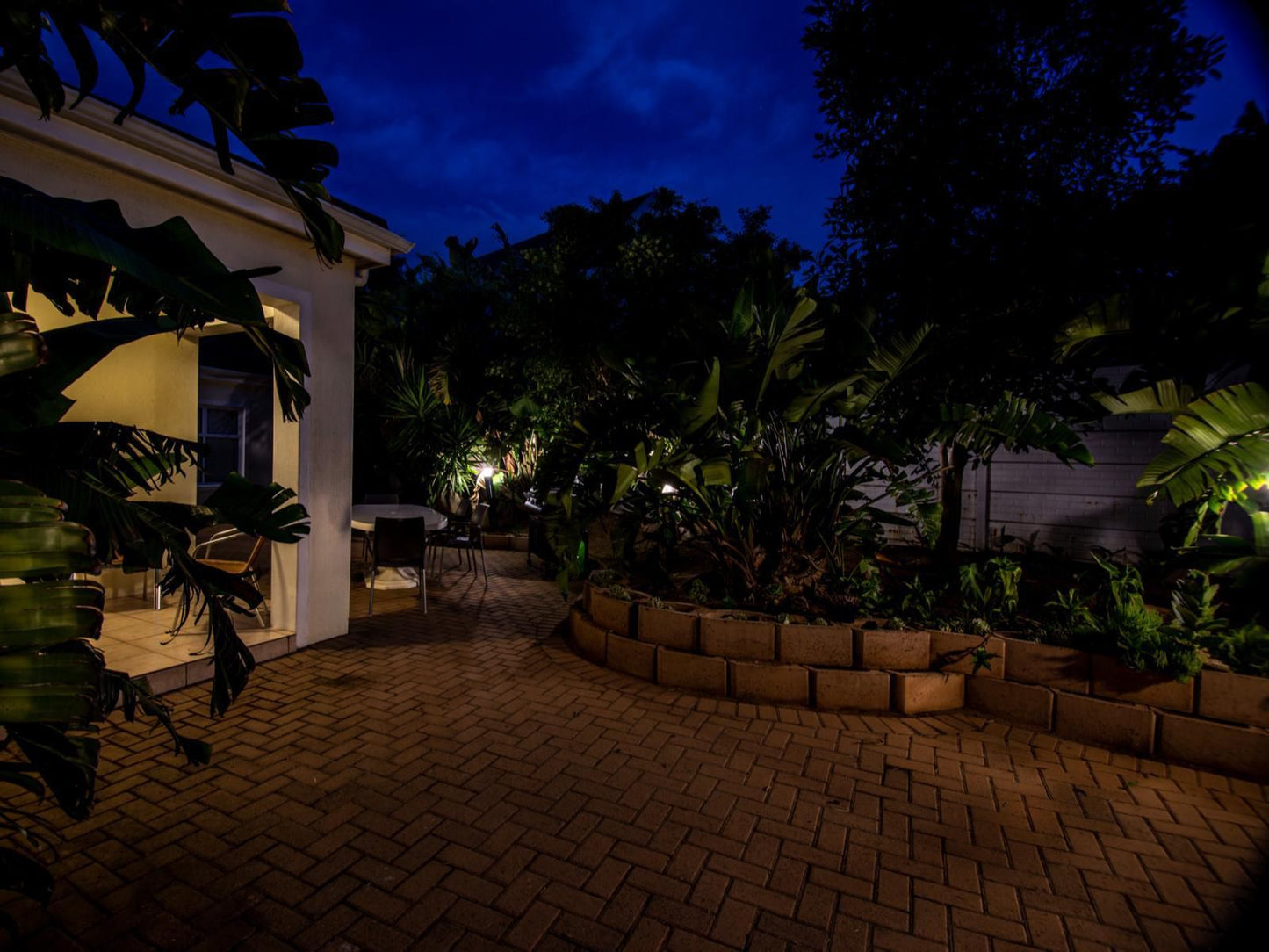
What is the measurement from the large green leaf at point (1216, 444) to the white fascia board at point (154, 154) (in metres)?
5.96

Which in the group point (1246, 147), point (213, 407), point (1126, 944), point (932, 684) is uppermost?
point (1246, 147)

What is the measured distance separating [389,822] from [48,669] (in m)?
1.75

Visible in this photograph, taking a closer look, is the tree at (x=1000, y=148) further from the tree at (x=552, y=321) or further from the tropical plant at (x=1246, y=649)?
the tropical plant at (x=1246, y=649)

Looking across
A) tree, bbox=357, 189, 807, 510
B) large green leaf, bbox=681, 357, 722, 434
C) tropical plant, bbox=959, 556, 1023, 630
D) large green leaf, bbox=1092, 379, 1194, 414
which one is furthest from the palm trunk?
large green leaf, bbox=681, 357, 722, 434

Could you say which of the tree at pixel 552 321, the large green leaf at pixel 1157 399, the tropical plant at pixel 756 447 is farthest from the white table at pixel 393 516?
the large green leaf at pixel 1157 399

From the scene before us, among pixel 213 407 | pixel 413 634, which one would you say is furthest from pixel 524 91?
pixel 413 634

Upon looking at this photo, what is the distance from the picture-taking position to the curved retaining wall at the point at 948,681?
3.43 meters

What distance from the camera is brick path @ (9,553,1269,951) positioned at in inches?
84.2

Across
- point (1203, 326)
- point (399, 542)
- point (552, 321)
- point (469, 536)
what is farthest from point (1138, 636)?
point (552, 321)

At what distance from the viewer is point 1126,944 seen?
2.10 metres

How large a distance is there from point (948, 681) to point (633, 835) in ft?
8.17

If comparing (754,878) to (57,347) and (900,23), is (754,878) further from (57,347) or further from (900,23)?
(900,23)

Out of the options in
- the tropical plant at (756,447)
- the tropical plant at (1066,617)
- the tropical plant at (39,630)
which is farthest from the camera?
the tropical plant at (756,447)

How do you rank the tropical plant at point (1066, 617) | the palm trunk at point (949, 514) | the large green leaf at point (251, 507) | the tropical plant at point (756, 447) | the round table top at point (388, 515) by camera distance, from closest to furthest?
the large green leaf at point (251, 507) → the tropical plant at point (1066, 617) → the tropical plant at point (756, 447) → the palm trunk at point (949, 514) → the round table top at point (388, 515)
